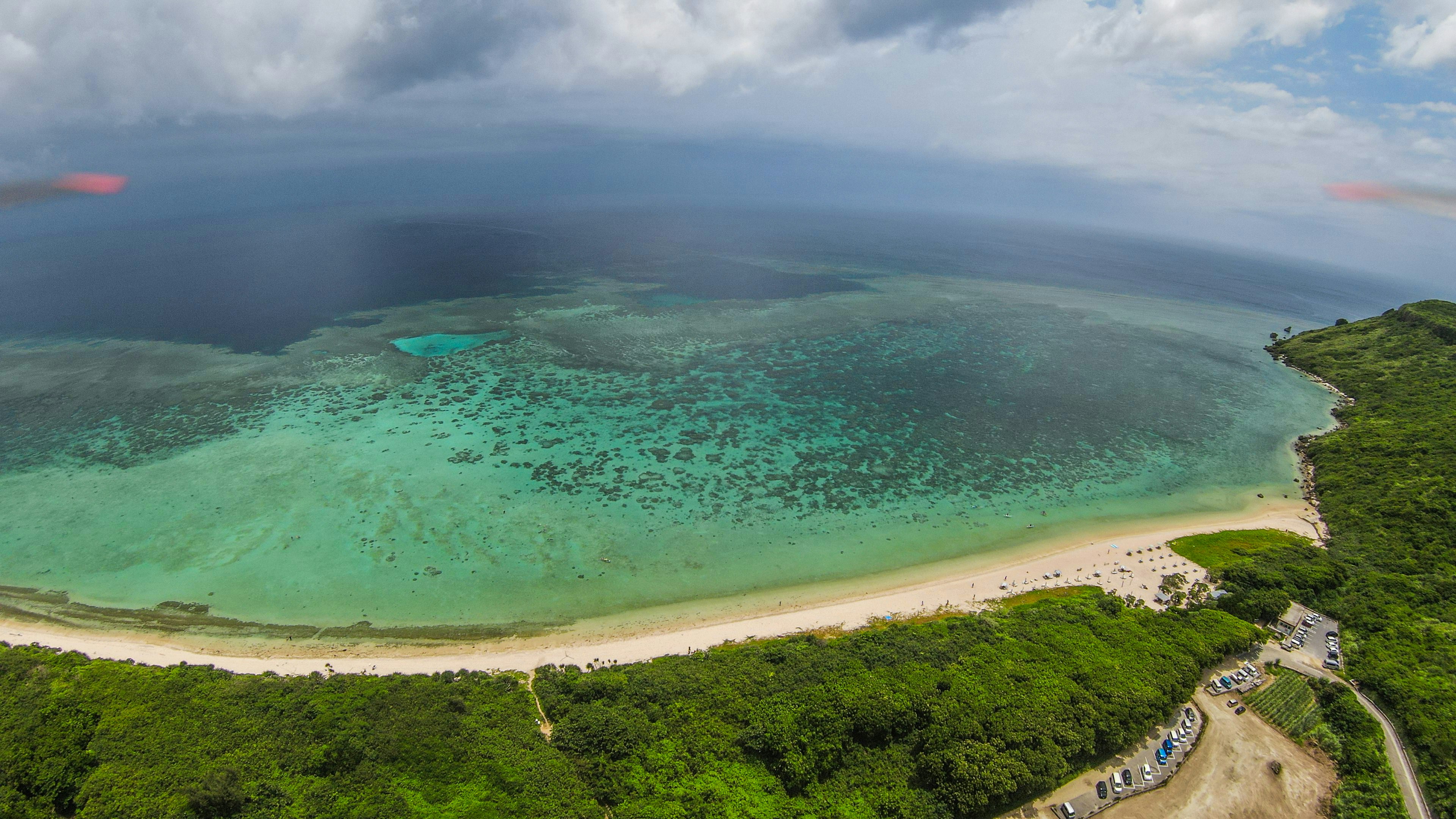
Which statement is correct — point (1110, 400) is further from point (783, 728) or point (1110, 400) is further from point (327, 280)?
point (327, 280)

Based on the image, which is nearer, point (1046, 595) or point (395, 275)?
point (1046, 595)

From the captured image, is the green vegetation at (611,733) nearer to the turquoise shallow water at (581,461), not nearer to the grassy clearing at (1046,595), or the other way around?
the grassy clearing at (1046,595)

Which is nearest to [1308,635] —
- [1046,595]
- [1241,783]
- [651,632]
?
[1046,595]

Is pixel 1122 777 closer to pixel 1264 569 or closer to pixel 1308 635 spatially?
pixel 1308 635

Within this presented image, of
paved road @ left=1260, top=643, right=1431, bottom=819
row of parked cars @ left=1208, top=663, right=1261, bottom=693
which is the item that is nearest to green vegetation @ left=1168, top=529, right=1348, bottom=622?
paved road @ left=1260, top=643, right=1431, bottom=819

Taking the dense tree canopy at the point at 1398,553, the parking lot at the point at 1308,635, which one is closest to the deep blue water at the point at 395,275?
the dense tree canopy at the point at 1398,553

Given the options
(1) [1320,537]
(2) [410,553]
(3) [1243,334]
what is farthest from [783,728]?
(3) [1243,334]
